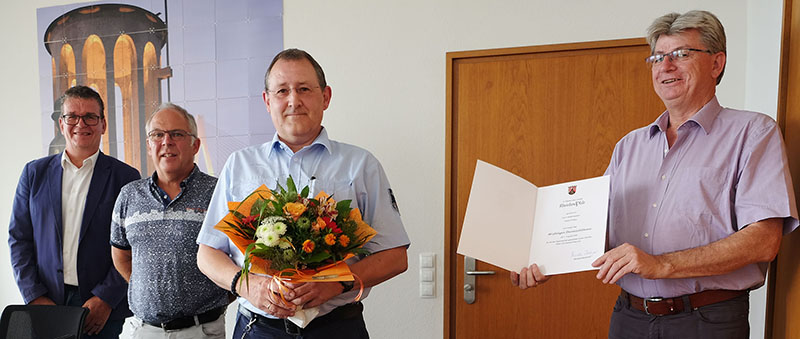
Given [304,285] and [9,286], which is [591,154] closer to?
[304,285]

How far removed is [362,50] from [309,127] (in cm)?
136

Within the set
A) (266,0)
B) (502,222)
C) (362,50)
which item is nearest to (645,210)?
(502,222)

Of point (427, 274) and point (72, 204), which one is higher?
point (72, 204)

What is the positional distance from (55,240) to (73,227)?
98 mm

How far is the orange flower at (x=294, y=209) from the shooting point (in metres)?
1.40

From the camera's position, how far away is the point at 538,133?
2.73m

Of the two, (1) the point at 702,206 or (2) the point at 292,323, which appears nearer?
(1) the point at 702,206

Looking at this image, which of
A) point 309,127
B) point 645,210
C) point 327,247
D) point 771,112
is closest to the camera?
point 327,247

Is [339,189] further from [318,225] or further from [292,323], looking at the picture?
[292,323]

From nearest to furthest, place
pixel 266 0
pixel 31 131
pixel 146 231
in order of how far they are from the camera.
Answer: pixel 146 231
pixel 266 0
pixel 31 131

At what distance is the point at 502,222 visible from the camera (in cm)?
165

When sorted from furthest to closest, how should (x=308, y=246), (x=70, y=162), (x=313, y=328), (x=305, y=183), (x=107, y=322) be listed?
(x=70, y=162), (x=107, y=322), (x=305, y=183), (x=313, y=328), (x=308, y=246)

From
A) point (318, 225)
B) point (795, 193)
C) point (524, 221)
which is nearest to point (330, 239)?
point (318, 225)

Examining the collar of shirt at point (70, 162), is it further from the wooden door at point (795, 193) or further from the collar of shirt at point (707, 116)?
the wooden door at point (795, 193)
